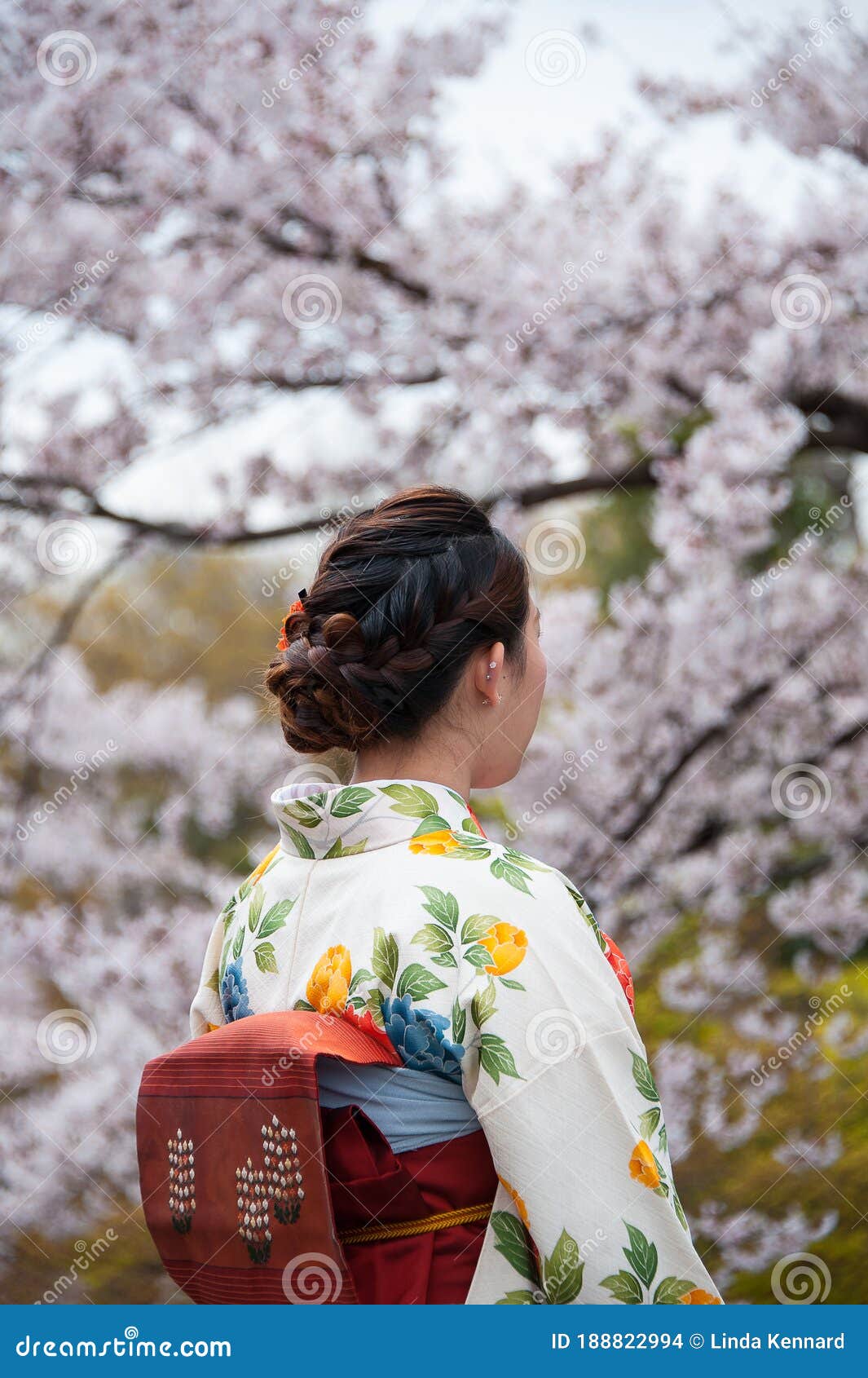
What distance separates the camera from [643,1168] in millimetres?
1027

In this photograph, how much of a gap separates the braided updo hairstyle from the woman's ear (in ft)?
0.04

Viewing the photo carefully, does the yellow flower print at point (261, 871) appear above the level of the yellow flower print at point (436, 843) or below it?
below

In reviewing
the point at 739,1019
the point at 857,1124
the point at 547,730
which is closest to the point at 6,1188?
the point at 547,730

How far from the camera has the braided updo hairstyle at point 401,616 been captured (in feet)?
3.98

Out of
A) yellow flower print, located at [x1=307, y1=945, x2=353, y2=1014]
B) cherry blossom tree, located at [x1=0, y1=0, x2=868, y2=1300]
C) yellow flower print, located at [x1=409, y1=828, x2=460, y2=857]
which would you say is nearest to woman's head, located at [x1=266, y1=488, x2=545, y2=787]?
yellow flower print, located at [x1=409, y1=828, x2=460, y2=857]

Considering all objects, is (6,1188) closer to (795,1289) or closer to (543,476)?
(795,1289)

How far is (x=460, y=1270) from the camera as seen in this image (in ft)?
3.51

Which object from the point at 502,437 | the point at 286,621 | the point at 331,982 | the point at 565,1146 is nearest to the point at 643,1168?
the point at 565,1146

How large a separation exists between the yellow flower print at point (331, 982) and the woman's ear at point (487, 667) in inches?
13.2

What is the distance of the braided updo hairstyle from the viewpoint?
1.21m

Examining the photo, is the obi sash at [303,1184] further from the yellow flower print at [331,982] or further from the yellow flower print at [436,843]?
the yellow flower print at [436,843]

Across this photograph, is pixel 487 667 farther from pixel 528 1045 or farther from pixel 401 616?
pixel 528 1045

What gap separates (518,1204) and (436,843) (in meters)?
0.36

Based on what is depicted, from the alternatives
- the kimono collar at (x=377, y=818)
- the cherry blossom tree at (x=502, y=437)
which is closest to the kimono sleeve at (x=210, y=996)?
the kimono collar at (x=377, y=818)
